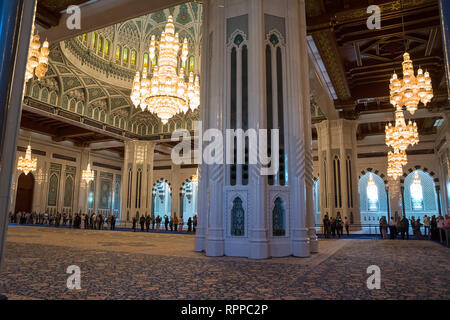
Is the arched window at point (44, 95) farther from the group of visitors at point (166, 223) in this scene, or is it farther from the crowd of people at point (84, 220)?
the group of visitors at point (166, 223)

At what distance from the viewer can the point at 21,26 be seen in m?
2.15

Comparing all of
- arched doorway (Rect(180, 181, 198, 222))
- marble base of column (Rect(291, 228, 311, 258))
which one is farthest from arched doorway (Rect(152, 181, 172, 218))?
marble base of column (Rect(291, 228, 311, 258))

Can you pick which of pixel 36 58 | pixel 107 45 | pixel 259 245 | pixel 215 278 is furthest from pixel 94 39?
pixel 215 278

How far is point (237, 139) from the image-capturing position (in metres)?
5.53

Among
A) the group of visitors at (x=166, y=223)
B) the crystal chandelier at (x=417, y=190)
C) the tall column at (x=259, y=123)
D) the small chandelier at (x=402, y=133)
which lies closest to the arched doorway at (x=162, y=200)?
the group of visitors at (x=166, y=223)

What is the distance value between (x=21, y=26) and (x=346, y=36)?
846 centimetres

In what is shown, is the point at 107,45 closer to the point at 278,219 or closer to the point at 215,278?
the point at 278,219

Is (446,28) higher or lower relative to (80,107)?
lower

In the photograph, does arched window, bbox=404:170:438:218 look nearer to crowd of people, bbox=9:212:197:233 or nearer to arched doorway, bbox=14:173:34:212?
crowd of people, bbox=9:212:197:233

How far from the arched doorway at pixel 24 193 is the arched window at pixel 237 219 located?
15713 mm

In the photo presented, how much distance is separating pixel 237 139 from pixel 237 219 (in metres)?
1.35

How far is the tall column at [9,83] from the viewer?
2006 mm

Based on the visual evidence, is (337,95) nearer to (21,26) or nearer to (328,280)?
(328,280)

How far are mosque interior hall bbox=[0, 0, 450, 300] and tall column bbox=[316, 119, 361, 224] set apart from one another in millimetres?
60
